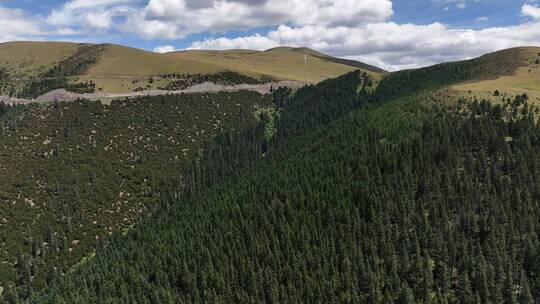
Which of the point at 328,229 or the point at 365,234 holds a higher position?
the point at 328,229

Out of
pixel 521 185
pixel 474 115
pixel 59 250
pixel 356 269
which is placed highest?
pixel 474 115

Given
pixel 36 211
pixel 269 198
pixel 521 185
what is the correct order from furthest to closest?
pixel 36 211, pixel 269 198, pixel 521 185

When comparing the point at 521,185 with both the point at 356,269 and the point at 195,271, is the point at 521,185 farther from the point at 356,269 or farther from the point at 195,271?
the point at 195,271

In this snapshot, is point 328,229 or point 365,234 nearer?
point 365,234

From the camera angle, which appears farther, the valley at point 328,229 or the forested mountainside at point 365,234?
the valley at point 328,229

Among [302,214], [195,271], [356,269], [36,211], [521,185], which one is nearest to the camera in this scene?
[356,269]

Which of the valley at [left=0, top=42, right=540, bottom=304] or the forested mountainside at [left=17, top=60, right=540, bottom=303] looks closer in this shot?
the forested mountainside at [left=17, top=60, right=540, bottom=303]

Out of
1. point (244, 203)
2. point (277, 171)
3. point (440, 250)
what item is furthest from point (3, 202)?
point (440, 250)

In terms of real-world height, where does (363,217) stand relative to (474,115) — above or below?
below
